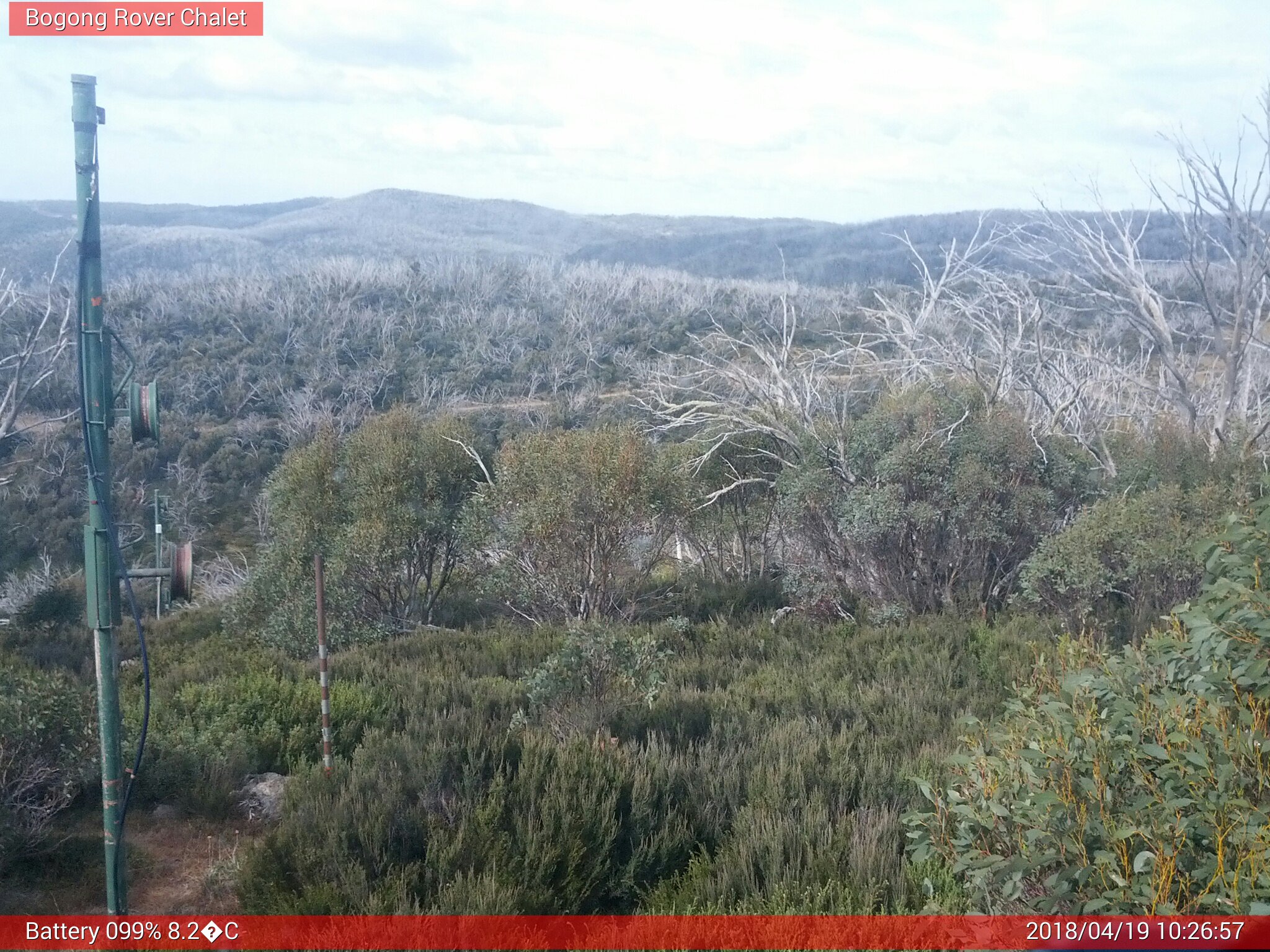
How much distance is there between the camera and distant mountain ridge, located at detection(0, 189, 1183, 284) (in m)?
52.2

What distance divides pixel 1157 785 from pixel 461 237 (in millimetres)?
89205

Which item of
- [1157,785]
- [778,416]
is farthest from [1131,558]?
[1157,785]

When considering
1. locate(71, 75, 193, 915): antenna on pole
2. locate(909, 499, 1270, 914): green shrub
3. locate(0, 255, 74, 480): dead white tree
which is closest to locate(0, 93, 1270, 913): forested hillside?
locate(909, 499, 1270, 914): green shrub

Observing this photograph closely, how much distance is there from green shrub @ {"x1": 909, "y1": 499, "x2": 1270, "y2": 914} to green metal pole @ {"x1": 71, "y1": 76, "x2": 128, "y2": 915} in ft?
10.1

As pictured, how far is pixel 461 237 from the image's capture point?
8812 cm

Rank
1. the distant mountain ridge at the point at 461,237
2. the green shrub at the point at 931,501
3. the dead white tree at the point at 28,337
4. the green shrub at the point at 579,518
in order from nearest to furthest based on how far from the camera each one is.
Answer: the green shrub at the point at 931,501 < the green shrub at the point at 579,518 < the dead white tree at the point at 28,337 < the distant mountain ridge at the point at 461,237

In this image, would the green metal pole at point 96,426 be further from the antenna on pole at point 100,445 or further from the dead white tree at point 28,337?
the dead white tree at point 28,337

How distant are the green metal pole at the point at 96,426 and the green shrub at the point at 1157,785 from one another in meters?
3.08

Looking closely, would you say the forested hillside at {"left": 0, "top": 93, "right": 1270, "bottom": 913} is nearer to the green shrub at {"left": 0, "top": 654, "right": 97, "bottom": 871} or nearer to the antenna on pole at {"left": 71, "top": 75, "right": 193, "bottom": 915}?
the green shrub at {"left": 0, "top": 654, "right": 97, "bottom": 871}

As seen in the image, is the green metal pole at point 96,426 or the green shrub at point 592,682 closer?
the green metal pole at point 96,426

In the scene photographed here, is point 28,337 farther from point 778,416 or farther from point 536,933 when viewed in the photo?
point 536,933

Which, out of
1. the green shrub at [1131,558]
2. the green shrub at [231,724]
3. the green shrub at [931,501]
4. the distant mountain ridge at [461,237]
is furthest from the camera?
the distant mountain ridge at [461,237]

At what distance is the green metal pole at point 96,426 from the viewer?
361 cm

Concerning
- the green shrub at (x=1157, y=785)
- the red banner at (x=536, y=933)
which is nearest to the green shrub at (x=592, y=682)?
the red banner at (x=536, y=933)
